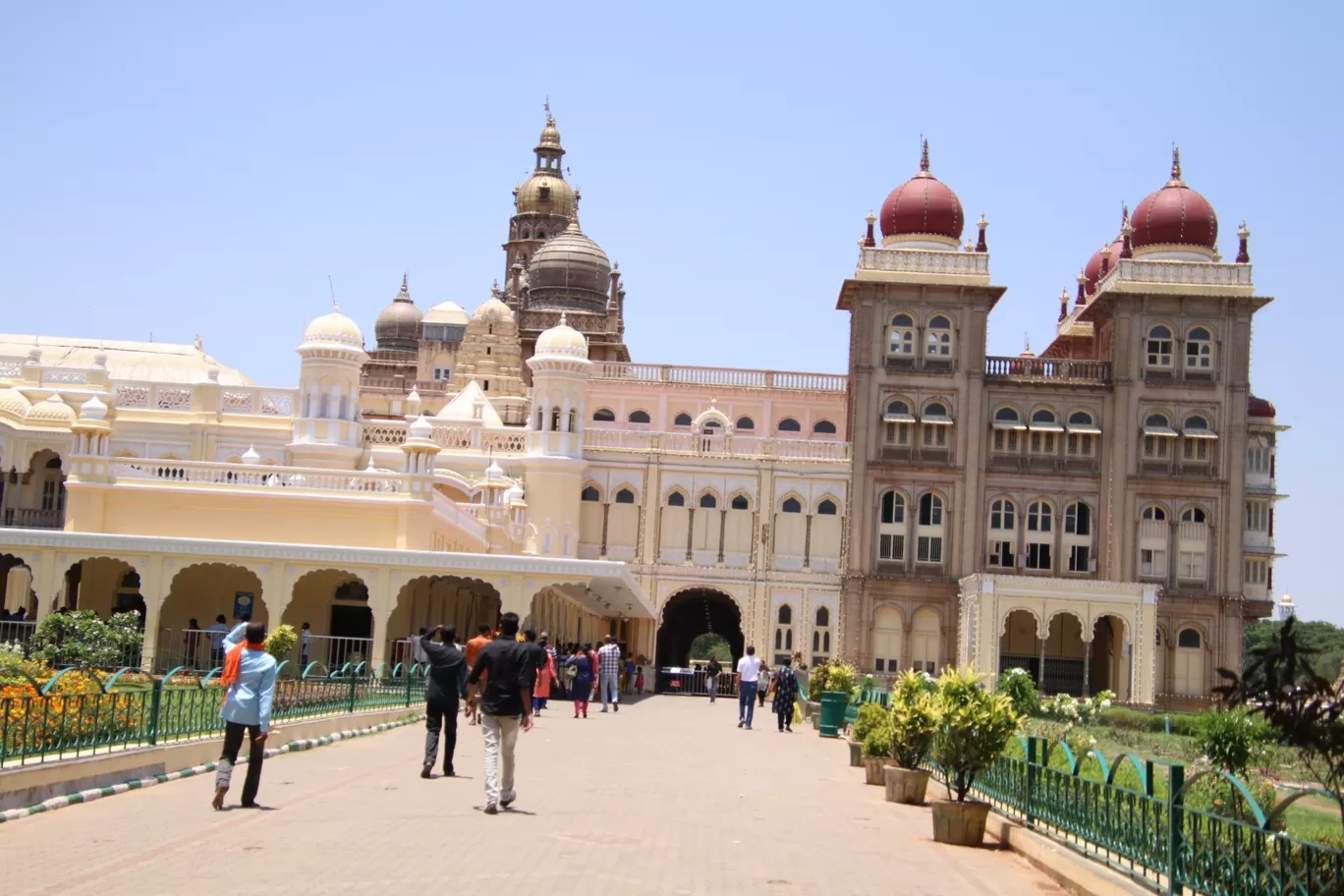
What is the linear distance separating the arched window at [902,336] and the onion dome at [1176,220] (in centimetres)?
809

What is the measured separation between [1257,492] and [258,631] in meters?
47.2

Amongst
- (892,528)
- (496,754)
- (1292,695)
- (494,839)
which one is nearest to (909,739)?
(496,754)

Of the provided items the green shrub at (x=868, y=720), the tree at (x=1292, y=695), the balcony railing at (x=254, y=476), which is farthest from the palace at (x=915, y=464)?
the tree at (x=1292, y=695)

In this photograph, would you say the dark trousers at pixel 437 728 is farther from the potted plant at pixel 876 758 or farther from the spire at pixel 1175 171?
the spire at pixel 1175 171

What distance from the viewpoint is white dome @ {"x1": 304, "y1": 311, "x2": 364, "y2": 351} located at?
4869cm

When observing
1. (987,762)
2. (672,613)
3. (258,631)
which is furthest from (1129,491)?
(258,631)

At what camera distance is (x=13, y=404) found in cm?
4591

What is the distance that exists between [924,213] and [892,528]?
10.3 metres

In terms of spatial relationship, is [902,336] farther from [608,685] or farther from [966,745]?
[966,745]

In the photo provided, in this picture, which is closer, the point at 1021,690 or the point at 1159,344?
the point at 1021,690

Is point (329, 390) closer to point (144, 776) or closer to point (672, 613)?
point (672, 613)

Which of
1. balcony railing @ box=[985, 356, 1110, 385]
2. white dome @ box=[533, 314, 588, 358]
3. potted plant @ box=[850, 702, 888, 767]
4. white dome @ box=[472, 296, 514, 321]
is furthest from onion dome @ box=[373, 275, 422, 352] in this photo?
potted plant @ box=[850, 702, 888, 767]

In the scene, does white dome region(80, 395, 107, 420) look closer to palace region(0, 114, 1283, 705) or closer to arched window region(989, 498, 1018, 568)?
palace region(0, 114, 1283, 705)

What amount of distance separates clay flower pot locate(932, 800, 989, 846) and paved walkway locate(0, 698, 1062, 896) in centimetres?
23
